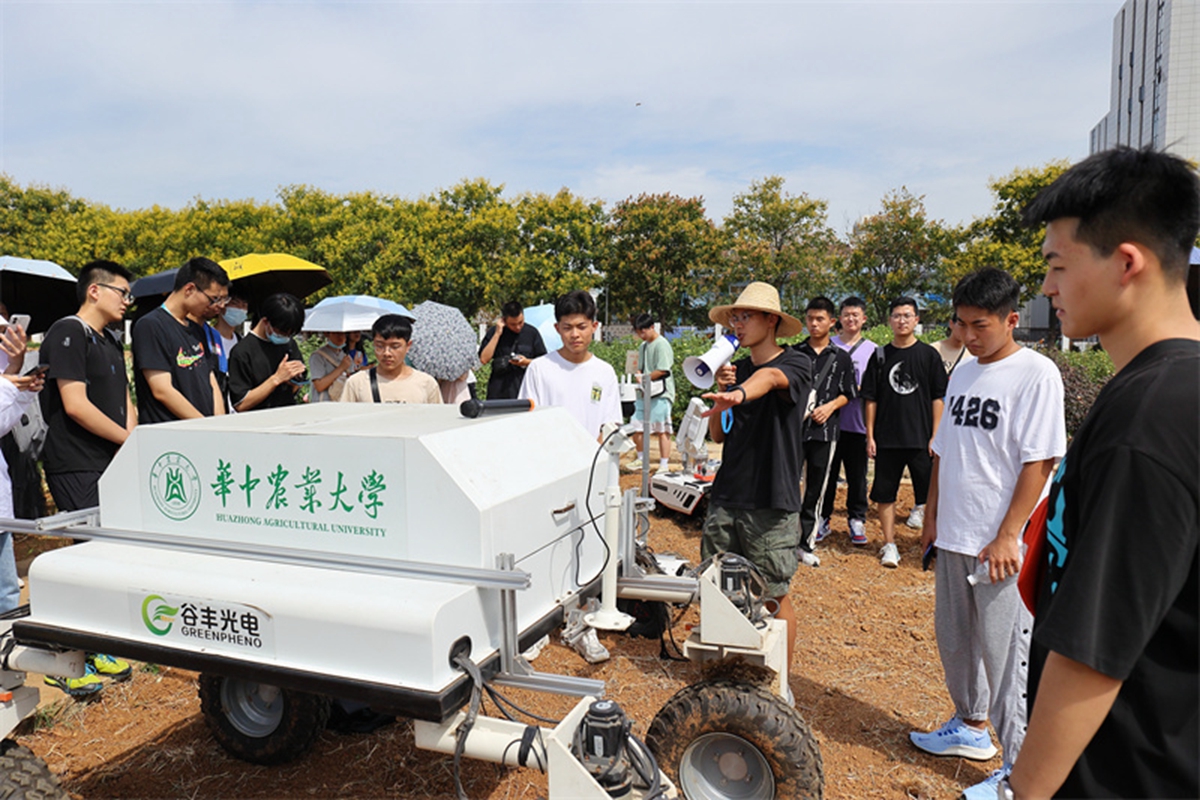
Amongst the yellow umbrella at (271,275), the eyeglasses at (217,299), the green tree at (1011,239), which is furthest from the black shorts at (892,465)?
the green tree at (1011,239)

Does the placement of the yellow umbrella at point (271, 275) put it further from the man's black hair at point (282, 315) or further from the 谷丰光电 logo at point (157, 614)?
the 谷丰光电 logo at point (157, 614)

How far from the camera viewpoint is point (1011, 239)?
30469 millimetres

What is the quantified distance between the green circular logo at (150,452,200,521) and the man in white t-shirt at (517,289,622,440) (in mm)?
2183

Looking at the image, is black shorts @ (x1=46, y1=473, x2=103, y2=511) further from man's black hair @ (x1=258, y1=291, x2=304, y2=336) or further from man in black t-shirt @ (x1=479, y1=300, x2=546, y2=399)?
man in black t-shirt @ (x1=479, y1=300, x2=546, y2=399)

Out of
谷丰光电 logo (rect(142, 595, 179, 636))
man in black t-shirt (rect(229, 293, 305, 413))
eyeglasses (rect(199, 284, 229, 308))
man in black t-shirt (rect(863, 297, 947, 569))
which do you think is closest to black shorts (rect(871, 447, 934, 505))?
man in black t-shirt (rect(863, 297, 947, 569))

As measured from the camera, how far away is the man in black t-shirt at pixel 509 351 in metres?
6.98

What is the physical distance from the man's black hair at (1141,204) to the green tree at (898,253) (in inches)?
1400

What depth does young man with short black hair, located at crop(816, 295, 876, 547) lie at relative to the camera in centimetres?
657

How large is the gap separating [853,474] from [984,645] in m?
3.79

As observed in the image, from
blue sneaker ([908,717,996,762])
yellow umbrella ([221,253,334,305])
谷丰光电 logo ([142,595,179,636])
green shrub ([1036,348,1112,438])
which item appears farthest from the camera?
green shrub ([1036,348,1112,438])

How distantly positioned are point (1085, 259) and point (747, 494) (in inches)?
90.0

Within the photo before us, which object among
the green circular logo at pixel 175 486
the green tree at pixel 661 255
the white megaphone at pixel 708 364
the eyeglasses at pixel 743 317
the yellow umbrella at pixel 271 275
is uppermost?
the green tree at pixel 661 255

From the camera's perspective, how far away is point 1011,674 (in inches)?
119

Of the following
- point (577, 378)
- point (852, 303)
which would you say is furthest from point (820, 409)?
point (577, 378)
